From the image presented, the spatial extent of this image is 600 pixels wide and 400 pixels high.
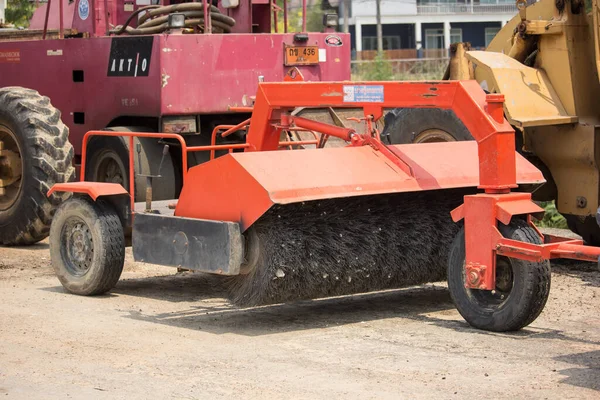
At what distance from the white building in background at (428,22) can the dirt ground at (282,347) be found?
183 ft

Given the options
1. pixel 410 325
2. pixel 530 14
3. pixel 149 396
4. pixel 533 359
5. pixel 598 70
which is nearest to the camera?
pixel 149 396

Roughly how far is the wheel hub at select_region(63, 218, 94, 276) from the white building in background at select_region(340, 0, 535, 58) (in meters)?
55.6

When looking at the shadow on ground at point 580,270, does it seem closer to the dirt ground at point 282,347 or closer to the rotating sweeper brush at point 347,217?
the dirt ground at point 282,347

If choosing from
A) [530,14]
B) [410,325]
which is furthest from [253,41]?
[410,325]

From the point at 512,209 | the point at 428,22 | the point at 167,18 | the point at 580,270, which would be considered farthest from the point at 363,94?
the point at 428,22

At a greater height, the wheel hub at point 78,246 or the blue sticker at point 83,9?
the blue sticker at point 83,9

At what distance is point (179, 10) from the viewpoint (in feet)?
37.2

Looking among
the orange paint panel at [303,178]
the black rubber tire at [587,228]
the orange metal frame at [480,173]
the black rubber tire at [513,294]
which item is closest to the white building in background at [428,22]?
the black rubber tire at [587,228]

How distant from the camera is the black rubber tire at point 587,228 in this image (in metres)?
10.6

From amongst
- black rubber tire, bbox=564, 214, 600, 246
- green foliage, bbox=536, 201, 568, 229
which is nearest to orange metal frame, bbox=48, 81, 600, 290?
black rubber tire, bbox=564, 214, 600, 246

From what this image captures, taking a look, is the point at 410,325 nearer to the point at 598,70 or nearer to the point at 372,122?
the point at 372,122

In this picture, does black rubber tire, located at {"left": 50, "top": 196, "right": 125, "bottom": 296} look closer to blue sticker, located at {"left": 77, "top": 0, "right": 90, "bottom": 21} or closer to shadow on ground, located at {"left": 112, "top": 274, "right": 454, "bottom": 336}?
shadow on ground, located at {"left": 112, "top": 274, "right": 454, "bottom": 336}

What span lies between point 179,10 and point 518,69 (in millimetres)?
3213

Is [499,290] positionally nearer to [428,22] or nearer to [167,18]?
[167,18]
